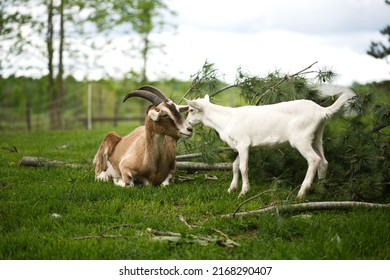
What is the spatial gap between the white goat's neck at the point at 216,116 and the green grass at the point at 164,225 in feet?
2.64

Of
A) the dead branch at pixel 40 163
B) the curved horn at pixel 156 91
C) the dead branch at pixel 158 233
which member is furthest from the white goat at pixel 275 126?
the dead branch at pixel 40 163

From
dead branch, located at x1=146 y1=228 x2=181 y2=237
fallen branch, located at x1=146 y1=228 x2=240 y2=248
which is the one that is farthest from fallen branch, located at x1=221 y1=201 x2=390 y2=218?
dead branch, located at x1=146 y1=228 x2=181 y2=237

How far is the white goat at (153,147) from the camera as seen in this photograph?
21.2 ft

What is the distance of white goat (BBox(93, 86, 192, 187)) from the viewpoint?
21.2ft

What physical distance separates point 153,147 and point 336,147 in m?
2.32

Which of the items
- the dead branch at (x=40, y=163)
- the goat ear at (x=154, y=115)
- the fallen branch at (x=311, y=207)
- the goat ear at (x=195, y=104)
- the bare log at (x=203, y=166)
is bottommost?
the dead branch at (x=40, y=163)

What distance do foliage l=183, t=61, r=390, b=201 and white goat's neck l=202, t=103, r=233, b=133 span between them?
2.87 feet

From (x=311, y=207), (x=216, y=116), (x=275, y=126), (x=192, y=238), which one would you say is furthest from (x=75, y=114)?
(x=192, y=238)

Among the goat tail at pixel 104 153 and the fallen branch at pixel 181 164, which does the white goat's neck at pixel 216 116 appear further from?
the goat tail at pixel 104 153

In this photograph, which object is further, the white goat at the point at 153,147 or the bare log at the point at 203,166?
the bare log at the point at 203,166

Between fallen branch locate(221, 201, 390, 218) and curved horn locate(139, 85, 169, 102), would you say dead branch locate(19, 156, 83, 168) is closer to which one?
curved horn locate(139, 85, 169, 102)

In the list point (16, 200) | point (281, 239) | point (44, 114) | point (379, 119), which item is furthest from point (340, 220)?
point (44, 114)

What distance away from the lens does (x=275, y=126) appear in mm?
5680

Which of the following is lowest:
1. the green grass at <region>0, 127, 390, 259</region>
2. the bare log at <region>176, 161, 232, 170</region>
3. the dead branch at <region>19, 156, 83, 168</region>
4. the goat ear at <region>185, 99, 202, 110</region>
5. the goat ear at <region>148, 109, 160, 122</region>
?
the dead branch at <region>19, 156, 83, 168</region>
